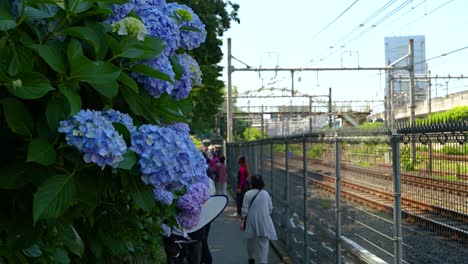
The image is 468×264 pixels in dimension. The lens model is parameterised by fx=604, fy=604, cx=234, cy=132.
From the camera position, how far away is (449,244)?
408cm

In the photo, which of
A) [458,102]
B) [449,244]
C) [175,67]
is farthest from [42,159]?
[458,102]

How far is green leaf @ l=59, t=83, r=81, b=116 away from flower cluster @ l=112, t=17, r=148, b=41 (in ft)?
0.82

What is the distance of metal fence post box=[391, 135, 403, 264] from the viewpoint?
16.5ft

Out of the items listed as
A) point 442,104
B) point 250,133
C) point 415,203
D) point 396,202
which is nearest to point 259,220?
point 396,202

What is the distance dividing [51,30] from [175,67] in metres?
0.55

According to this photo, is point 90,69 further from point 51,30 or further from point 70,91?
point 51,30

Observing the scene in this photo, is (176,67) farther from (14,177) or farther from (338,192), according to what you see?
(338,192)

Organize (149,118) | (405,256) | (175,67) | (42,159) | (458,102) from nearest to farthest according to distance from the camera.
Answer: (42,159) → (149,118) → (175,67) → (405,256) → (458,102)

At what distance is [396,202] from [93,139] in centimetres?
406

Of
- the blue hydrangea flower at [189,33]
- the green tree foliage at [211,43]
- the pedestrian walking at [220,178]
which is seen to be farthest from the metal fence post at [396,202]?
the pedestrian walking at [220,178]

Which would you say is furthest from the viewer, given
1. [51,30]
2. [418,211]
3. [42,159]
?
[418,211]

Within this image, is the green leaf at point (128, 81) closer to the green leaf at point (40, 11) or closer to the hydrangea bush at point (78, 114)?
the hydrangea bush at point (78, 114)

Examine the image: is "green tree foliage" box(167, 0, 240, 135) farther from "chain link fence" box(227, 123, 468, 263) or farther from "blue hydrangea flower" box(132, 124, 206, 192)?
"blue hydrangea flower" box(132, 124, 206, 192)

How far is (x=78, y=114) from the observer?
1.43m
